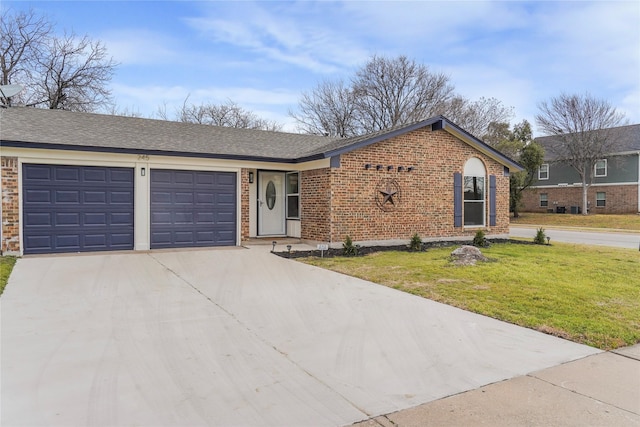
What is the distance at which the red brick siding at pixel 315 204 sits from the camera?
40.4ft

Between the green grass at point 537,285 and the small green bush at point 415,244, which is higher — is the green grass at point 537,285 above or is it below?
below

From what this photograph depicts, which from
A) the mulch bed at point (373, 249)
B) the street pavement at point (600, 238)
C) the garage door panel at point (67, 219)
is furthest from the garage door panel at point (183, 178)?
the street pavement at point (600, 238)

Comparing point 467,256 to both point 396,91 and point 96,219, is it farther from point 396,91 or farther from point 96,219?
point 396,91

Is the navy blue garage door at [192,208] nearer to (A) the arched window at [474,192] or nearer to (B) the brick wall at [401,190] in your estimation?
(B) the brick wall at [401,190]

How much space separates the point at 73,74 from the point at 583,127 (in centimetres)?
3440

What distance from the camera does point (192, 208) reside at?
40.4 feet

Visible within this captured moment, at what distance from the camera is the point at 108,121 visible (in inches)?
535

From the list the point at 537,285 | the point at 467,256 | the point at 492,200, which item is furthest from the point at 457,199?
the point at 537,285

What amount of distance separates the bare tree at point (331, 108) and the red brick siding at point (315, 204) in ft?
74.1

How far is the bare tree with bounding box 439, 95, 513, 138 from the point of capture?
35.3 m

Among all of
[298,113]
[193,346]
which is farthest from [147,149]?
[298,113]

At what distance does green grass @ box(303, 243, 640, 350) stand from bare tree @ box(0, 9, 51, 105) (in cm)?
2407

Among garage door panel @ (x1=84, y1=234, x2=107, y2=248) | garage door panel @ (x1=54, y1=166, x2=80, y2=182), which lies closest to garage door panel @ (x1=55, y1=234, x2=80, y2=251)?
garage door panel @ (x1=84, y1=234, x2=107, y2=248)

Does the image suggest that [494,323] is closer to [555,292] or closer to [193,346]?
[555,292]
